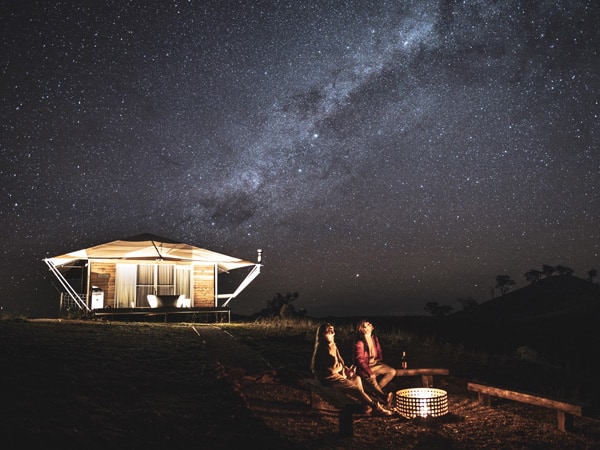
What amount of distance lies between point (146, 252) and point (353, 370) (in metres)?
14.9

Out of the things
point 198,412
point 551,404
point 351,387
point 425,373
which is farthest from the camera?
point 425,373

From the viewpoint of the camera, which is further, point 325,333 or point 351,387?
point 325,333

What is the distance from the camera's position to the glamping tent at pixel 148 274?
1934cm

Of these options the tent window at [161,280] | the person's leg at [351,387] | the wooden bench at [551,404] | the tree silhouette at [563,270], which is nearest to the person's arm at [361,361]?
the person's leg at [351,387]

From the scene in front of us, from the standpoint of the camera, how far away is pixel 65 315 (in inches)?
808

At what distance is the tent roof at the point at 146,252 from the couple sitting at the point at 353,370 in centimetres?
1330

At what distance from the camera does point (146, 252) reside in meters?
20.0

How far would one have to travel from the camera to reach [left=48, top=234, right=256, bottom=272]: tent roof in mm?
19266

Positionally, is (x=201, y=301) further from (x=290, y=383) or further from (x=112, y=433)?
(x=112, y=433)

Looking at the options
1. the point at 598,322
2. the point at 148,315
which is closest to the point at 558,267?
the point at 598,322

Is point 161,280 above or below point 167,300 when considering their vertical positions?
above

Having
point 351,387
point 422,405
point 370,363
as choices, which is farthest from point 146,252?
point 422,405

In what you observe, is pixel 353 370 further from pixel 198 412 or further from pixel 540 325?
pixel 540 325

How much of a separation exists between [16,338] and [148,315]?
32.5 feet
